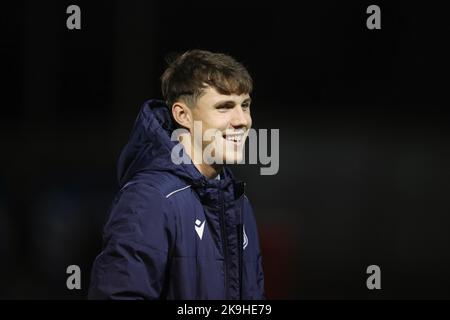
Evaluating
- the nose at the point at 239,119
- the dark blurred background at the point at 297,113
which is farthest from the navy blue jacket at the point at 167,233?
the dark blurred background at the point at 297,113

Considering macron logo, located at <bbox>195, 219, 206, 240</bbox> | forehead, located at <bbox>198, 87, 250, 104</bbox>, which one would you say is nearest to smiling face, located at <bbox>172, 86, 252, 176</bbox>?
forehead, located at <bbox>198, 87, 250, 104</bbox>

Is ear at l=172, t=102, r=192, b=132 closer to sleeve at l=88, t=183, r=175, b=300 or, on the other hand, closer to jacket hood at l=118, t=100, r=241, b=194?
jacket hood at l=118, t=100, r=241, b=194

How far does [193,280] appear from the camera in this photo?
2426 mm

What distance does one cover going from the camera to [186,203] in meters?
2.50

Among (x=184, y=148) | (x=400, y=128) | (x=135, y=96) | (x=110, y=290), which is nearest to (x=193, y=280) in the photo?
(x=110, y=290)

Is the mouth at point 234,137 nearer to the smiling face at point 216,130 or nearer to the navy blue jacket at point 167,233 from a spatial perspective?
the smiling face at point 216,130

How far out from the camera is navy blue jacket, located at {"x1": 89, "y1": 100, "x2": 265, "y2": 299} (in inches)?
90.8

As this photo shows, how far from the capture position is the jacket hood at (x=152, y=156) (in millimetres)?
2576

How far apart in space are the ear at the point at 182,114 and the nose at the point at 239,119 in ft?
0.56

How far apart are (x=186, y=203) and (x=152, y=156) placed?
9.1 inches

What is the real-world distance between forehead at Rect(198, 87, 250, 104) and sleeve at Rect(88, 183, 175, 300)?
492 millimetres

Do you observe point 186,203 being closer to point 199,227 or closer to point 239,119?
point 199,227

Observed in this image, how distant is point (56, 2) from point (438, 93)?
11.9 ft

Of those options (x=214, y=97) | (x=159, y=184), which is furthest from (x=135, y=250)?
(x=214, y=97)
